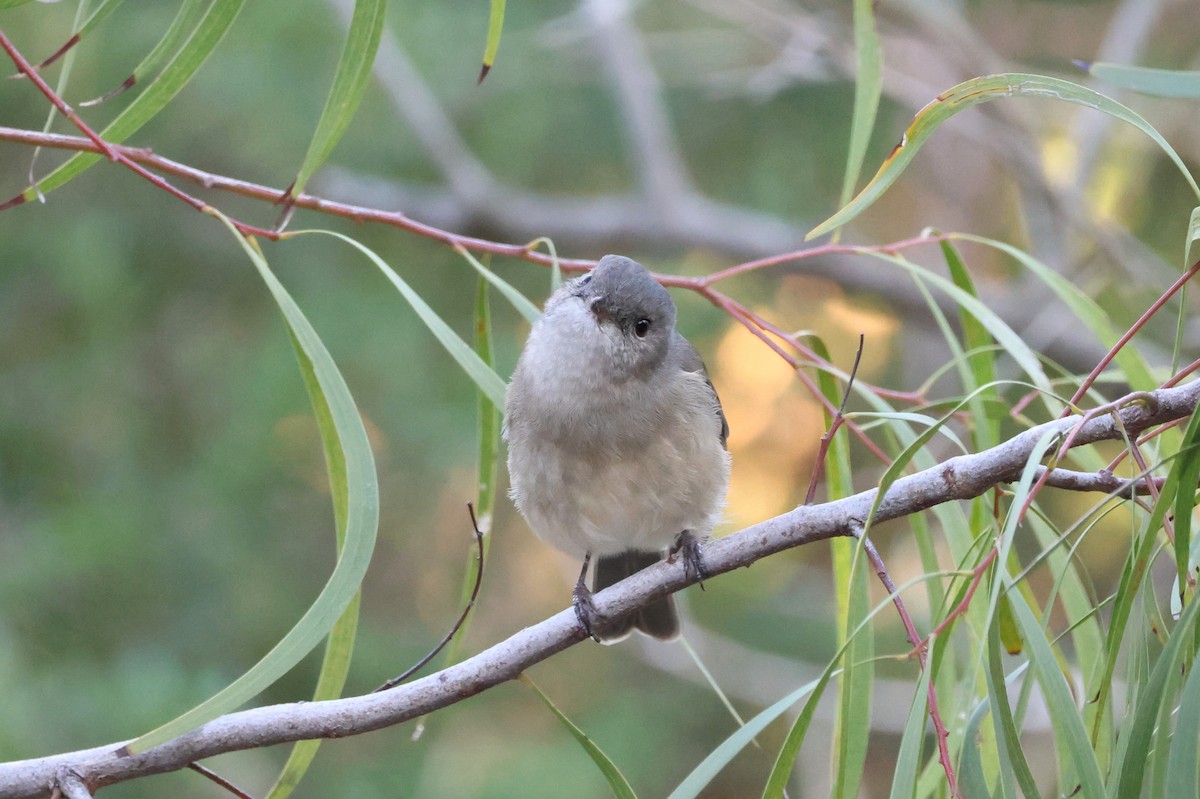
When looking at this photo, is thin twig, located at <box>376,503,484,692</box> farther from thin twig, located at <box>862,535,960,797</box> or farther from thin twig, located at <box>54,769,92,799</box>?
thin twig, located at <box>862,535,960,797</box>

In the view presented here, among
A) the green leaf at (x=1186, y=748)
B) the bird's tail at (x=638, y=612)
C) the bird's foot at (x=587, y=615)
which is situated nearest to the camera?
the green leaf at (x=1186, y=748)

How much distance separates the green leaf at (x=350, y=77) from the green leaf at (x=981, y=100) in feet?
2.30

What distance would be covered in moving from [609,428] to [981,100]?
0.93 m

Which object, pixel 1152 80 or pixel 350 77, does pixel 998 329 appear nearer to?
pixel 1152 80

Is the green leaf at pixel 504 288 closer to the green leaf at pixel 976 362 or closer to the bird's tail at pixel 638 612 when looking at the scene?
the bird's tail at pixel 638 612

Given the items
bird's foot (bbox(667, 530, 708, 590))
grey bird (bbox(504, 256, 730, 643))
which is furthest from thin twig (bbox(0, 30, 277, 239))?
bird's foot (bbox(667, 530, 708, 590))

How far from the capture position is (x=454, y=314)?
546 cm

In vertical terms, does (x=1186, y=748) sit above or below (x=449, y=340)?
below

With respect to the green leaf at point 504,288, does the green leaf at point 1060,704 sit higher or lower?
lower

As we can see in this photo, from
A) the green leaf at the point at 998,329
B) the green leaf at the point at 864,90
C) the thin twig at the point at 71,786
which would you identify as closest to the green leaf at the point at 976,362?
the green leaf at the point at 998,329

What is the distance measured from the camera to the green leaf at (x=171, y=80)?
1713 mm

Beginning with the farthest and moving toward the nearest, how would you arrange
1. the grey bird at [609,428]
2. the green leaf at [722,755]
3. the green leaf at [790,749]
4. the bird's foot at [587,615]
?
the grey bird at [609,428] < the bird's foot at [587,615] < the green leaf at [722,755] < the green leaf at [790,749]

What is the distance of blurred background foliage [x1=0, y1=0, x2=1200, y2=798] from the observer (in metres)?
4.43

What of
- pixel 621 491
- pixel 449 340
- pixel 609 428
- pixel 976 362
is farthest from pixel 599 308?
pixel 976 362
